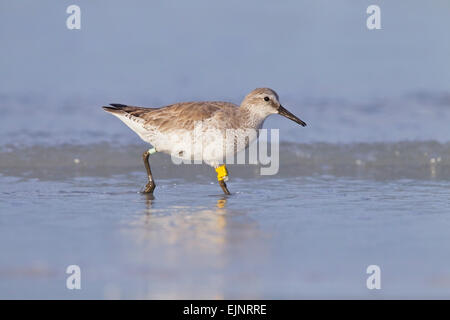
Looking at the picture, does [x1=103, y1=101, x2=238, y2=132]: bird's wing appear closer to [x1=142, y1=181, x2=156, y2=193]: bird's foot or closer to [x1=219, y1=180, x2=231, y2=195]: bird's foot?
[x1=142, y1=181, x2=156, y2=193]: bird's foot

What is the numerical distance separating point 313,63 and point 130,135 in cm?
601

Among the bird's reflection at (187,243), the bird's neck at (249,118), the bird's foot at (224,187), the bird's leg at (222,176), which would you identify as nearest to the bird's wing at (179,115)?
the bird's neck at (249,118)

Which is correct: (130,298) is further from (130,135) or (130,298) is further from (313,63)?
(313,63)

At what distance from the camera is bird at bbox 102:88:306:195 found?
862cm

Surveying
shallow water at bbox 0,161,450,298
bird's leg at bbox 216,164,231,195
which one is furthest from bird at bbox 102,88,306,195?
shallow water at bbox 0,161,450,298

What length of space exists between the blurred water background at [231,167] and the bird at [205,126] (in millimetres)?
451

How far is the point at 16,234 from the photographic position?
22.1 ft

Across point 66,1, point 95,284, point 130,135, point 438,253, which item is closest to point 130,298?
point 95,284

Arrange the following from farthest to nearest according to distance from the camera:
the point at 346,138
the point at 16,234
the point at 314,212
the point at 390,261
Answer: the point at 346,138, the point at 314,212, the point at 16,234, the point at 390,261

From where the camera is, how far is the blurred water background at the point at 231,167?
19.0 feet

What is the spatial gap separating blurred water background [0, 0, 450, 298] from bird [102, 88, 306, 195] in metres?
0.45

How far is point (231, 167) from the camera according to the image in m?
10.7

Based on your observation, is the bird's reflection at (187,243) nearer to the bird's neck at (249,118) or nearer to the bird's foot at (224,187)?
the bird's foot at (224,187)

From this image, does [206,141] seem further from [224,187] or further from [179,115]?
[224,187]
